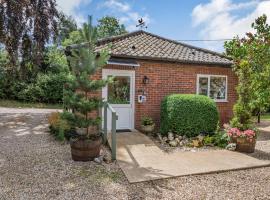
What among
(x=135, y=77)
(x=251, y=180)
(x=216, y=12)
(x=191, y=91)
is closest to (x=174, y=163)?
(x=251, y=180)

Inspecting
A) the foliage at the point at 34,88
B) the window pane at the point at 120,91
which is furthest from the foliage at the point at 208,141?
the foliage at the point at 34,88

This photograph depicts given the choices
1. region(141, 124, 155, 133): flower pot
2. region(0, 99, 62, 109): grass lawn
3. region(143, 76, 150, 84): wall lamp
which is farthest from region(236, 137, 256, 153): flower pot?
region(0, 99, 62, 109): grass lawn

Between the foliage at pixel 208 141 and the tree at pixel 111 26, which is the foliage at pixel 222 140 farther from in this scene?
the tree at pixel 111 26

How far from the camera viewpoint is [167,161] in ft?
22.1

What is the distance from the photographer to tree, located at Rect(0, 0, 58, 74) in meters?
11.8

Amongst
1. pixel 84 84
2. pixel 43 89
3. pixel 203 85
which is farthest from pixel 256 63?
pixel 43 89

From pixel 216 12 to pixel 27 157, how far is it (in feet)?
45.3

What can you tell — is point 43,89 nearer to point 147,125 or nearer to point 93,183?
point 147,125

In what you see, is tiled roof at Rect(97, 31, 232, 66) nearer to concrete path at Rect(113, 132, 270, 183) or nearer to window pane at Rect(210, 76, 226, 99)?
window pane at Rect(210, 76, 226, 99)

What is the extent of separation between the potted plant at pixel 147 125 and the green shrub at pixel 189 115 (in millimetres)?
559

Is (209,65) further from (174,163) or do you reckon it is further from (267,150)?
(174,163)

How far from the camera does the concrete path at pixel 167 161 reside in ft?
19.1

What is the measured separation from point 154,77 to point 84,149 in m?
4.85

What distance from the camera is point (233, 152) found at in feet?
25.6
